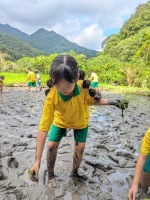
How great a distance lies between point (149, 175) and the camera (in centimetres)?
318

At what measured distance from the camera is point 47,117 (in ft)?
9.84

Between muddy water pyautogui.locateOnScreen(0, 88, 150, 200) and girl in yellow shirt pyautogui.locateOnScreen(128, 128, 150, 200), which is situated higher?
girl in yellow shirt pyautogui.locateOnScreen(128, 128, 150, 200)

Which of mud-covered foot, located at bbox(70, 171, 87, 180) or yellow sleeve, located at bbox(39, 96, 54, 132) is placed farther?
mud-covered foot, located at bbox(70, 171, 87, 180)

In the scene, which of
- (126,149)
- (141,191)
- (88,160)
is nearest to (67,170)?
(88,160)

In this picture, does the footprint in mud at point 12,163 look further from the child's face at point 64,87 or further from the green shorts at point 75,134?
the child's face at point 64,87

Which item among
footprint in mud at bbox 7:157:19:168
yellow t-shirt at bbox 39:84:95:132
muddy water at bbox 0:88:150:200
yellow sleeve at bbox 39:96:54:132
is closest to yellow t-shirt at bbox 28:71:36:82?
muddy water at bbox 0:88:150:200

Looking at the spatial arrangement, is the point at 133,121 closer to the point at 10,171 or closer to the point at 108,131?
the point at 108,131

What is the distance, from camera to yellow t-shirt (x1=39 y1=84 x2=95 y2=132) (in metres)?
3.04

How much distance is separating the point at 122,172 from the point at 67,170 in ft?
2.82

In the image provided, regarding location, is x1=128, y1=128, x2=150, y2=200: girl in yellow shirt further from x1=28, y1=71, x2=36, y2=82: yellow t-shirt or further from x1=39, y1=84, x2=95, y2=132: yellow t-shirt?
x1=28, y1=71, x2=36, y2=82: yellow t-shirt

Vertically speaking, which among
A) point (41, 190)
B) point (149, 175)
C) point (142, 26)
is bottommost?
point (41, 190)

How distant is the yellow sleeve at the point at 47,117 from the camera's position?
295cm

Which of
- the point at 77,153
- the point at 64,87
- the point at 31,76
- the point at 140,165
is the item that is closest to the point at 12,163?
the point at 77,153

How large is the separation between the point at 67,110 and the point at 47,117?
36cm
